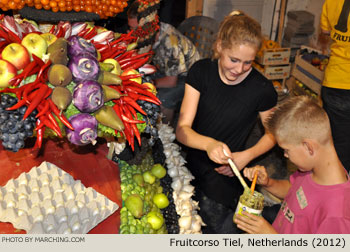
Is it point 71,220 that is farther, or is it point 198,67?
point 198,67

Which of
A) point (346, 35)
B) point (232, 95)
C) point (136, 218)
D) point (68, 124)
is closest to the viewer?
point (68, 124)

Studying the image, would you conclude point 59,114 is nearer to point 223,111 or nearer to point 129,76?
point 129,76

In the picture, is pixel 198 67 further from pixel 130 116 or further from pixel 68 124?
pixel 68 124

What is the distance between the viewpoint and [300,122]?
70.6 inches

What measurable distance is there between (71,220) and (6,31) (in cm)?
81

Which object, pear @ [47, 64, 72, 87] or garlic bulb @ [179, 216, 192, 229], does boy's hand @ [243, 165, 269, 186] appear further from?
pear @ [47, 64, 72, 87]

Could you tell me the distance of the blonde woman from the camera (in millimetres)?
2215

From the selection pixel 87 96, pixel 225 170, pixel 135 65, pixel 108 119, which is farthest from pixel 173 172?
pixel 87 96

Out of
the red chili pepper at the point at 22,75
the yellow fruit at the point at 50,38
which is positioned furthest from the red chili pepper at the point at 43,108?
the yellow fruit at the point at 50,38

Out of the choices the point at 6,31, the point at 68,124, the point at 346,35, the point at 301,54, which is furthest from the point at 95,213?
the point at 301,54

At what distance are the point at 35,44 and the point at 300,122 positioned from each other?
1.19 meters

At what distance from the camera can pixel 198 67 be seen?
2.44 meters

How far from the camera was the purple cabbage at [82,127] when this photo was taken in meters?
1.45

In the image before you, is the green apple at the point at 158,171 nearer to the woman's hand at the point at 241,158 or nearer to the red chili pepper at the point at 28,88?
the woman's hand at the point at 241,158
